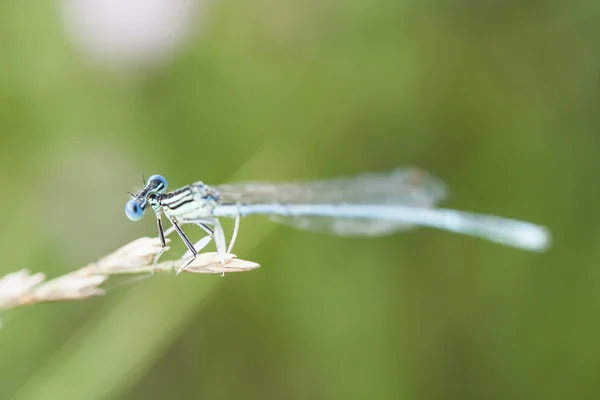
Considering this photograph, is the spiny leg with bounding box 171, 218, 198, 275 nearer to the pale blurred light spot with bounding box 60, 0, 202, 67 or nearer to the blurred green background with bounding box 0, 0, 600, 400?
the blurred green background with bounding box 0, 0, 600, 400

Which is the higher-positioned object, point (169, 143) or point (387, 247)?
point (387, 247)

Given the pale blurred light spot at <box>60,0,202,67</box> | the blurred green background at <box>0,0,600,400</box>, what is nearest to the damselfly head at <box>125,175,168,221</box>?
the blurred green background at <box>0,0,600,400</box>

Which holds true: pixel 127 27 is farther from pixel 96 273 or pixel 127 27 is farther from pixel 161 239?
pixel 96 273

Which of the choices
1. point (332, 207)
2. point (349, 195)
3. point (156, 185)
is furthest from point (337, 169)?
point (156, 185)

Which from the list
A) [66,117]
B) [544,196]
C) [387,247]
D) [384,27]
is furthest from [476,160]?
[66,117]

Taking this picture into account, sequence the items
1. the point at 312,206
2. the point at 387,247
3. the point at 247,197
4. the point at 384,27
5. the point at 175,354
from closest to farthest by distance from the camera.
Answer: the point at 247,197 < the point at 312,206 < the point at 175,354 < the point at 387,247 < the point at 384,27

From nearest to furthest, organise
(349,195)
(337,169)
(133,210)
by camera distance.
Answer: (133,210)
(349,195)
(337,169)

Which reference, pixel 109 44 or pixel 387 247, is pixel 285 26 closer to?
pixel 109 44
